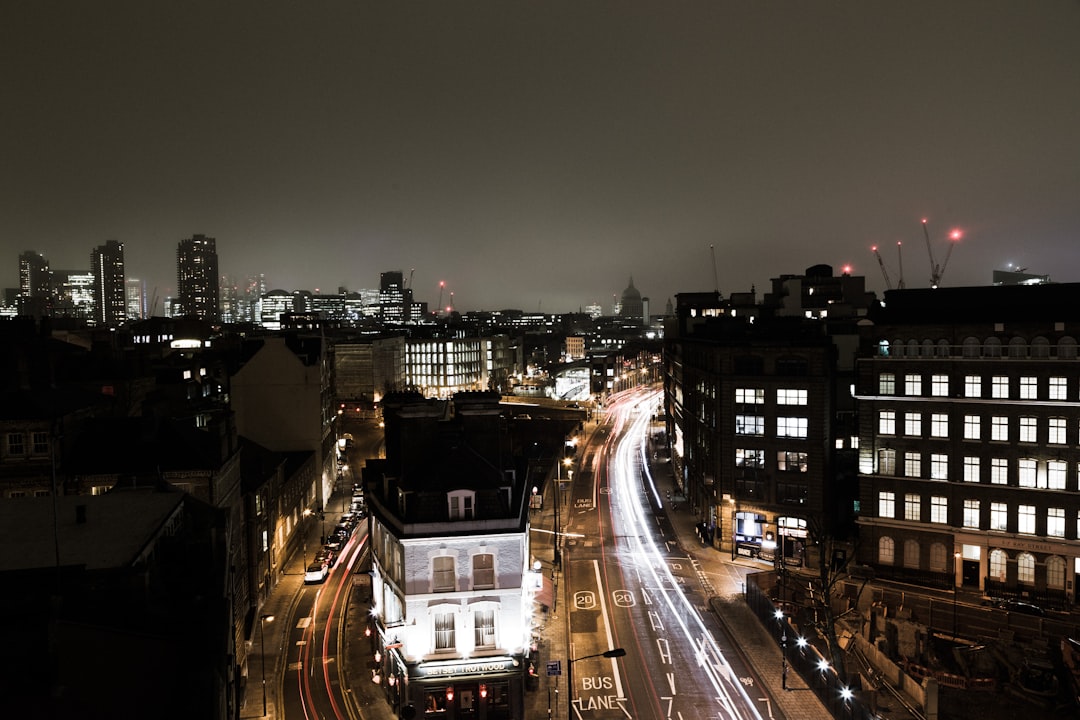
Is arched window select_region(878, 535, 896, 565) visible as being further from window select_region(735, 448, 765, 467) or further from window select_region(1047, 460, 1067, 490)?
window select_region(1047, 460, 1067, 490)

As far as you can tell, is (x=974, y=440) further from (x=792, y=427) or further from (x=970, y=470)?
(x=792, y=427)

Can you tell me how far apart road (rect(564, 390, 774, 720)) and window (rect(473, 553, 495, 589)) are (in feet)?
20.4

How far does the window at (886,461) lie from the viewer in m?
58.3

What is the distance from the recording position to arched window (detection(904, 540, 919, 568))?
5741 cm

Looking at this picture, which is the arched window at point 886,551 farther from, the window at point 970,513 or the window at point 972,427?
the window at point 972,427

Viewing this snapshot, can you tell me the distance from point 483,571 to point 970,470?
40.0m

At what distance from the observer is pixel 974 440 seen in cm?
5566

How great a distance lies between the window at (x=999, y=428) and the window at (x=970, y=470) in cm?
220

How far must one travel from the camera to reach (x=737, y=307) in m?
115

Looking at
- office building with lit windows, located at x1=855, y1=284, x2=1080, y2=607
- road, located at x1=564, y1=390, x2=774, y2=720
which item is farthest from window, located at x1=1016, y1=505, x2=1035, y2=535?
road, located at x1=564, y1=390, x2=774, y2=720

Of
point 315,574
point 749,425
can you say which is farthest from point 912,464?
point 315,574

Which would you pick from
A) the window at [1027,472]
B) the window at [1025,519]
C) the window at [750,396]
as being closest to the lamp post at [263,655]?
the window at [750,396]

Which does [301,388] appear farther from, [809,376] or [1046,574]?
[1046,574]

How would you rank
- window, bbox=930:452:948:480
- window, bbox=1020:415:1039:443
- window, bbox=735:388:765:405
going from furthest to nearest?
window, bbox=735:388:765:405
window, bbox=930:452:948:480
window, bbox=1020:415:1039:443
